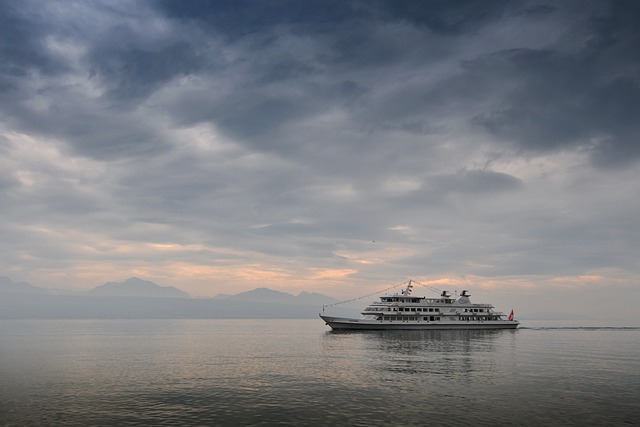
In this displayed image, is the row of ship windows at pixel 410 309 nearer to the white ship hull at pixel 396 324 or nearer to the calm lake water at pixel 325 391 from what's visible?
the white ship hull at pixel 396 324

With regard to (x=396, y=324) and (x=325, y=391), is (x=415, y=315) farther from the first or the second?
(x=325, y=391)

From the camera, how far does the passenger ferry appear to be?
145m

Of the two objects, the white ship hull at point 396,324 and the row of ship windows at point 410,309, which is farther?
the row of ship windows at point 410,309

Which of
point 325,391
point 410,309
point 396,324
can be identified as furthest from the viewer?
point 410,309

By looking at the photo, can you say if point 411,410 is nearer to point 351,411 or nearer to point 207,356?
point 351,411

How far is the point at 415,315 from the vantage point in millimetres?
147375

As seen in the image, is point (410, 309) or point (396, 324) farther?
point (410, 309)

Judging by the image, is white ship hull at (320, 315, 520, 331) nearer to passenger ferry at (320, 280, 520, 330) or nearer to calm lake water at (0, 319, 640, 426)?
passenger ferry at (320, 280, 520, 330)

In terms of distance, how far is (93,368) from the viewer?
69750mm

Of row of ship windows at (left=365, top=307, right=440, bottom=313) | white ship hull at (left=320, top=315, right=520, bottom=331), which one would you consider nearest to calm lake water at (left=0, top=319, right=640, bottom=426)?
white ship hull at (left=320, top=315, right=520, bottom=331)

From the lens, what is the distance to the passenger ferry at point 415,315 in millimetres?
144750

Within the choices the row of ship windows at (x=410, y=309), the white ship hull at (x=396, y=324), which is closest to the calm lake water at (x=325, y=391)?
Result: the white ship hull at (x=396, y=324)

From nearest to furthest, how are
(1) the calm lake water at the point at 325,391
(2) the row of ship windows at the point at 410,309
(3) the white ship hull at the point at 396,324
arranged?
(1) the calm lake water at the point at 325,391 < (3) the white ship hull at the point at 396,324 < (2) the row of ship windows at the point at 410,309

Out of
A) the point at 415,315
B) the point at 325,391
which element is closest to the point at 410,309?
the point at 415,315
